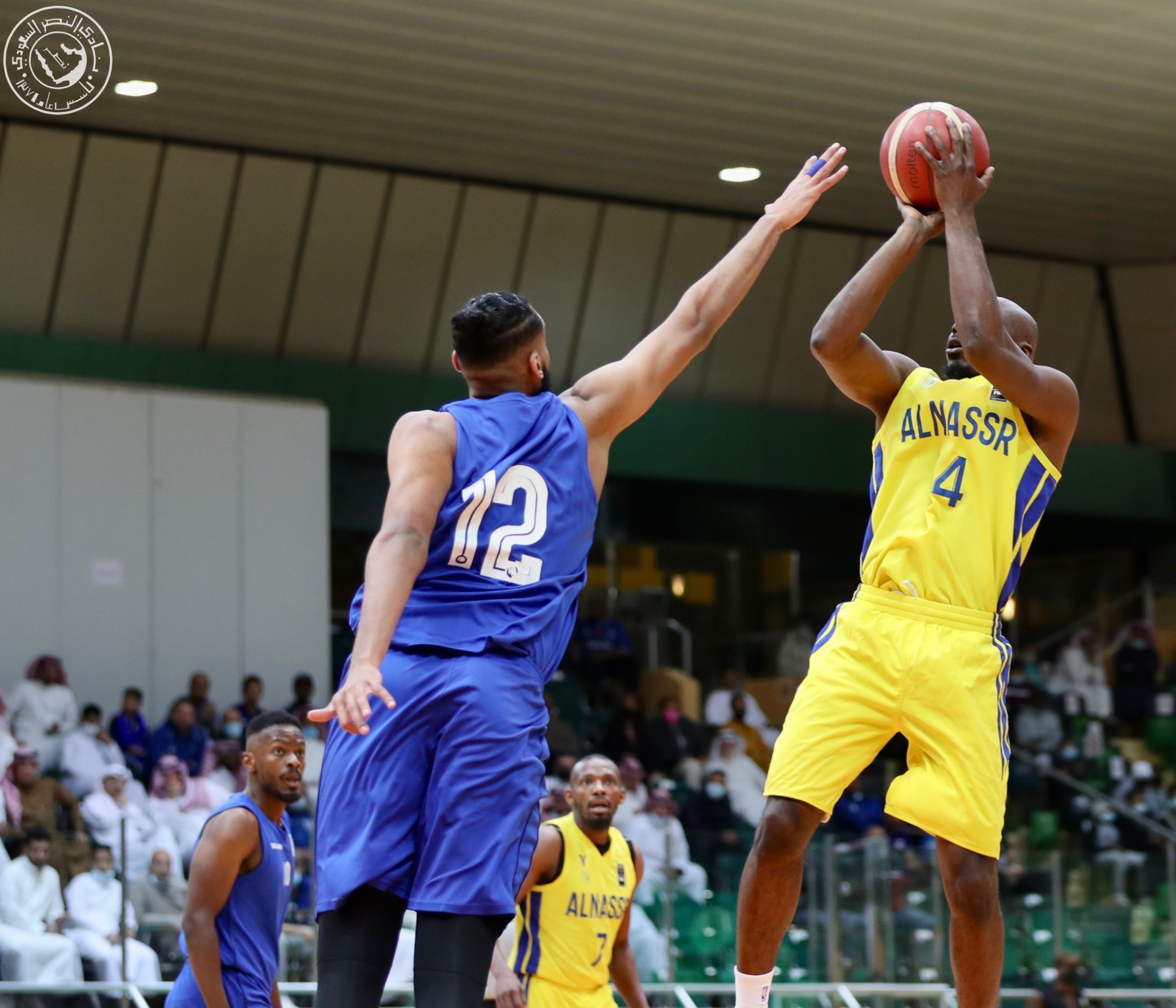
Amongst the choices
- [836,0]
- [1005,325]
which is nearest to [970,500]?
[1005,325]

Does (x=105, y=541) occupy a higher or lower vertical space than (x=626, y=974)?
higher

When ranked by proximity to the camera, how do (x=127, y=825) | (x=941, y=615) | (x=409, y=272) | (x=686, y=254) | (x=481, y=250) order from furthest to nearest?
1. (x=686, y=254)
2. (x=481, y=250)
3. (x=409, y=272)
4. (x=127, y=825)
5. (x=941, y=615)

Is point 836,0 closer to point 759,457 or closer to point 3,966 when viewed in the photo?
point 759,457

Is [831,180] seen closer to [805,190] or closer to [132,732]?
[805,190]

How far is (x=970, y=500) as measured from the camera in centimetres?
553

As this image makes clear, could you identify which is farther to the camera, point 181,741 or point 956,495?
point 181,741

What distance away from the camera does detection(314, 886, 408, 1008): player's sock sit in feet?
12.8

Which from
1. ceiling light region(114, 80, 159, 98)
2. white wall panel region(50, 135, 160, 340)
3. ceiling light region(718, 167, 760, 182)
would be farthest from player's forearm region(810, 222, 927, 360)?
ceiling light region(718, 167, 760, 182)

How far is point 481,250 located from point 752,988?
18.1 m

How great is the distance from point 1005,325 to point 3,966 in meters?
6.68

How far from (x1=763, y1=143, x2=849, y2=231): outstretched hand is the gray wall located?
1424 centimetres

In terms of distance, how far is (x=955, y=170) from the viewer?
5.56 meters

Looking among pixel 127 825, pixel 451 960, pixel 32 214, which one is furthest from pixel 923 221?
pixel 32 214

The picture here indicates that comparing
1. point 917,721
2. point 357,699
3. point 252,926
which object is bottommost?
point 252,926
